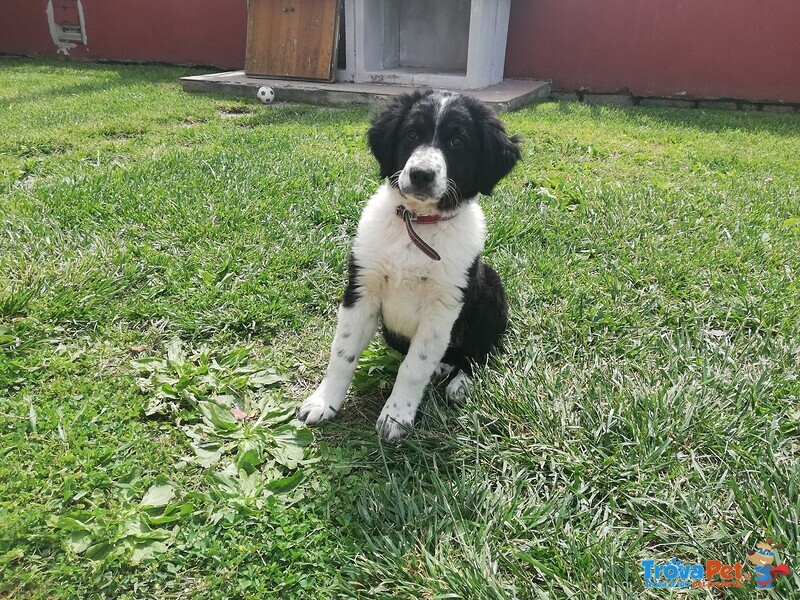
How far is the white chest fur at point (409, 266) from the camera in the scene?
2.05 meters

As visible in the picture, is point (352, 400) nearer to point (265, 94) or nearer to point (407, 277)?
point (407, 277)

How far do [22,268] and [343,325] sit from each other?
1774 mm

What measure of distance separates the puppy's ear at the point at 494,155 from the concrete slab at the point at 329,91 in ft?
18.6

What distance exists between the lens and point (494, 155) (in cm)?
222

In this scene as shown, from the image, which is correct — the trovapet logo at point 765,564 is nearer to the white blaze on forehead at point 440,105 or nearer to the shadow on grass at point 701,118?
the white blaze on forehead at point 440,105

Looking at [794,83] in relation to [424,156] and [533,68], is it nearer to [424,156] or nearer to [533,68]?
[533,68]

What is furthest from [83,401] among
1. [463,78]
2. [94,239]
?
[463,78]

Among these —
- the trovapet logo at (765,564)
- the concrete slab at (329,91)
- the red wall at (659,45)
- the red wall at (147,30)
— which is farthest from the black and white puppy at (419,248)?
the red wall at (147,30)

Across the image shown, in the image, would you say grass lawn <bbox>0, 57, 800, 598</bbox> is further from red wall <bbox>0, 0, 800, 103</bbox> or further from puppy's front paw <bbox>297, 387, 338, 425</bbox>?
red wall <bbox>0, 0, 800, 103</bbox>

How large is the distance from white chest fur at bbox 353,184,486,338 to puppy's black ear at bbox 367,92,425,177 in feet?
0.50

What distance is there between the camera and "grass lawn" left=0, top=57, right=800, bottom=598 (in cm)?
155

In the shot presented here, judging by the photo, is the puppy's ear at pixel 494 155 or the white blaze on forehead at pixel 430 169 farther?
the puppy's ear at pixel 494 155

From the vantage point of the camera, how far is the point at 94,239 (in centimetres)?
314

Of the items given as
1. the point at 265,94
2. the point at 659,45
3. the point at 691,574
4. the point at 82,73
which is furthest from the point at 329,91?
the point at 691,574
